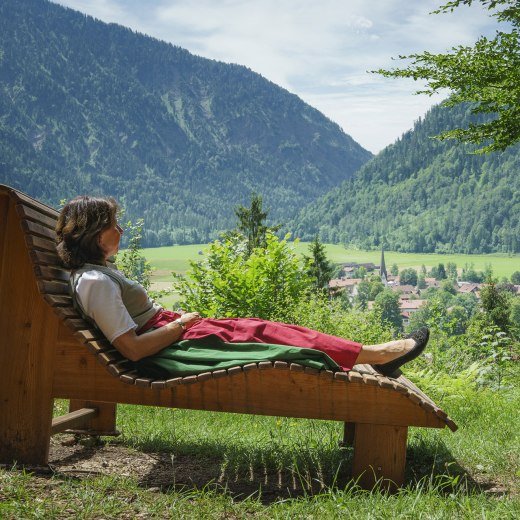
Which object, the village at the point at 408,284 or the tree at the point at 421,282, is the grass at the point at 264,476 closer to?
the village at the point at 408,284

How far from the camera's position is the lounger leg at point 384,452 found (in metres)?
2.82

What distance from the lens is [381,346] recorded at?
3164 mm

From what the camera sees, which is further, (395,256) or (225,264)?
(395,256)

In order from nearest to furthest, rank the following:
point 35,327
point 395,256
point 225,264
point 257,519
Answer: point 257,519
point 35,327
point 225,264
point 395,256

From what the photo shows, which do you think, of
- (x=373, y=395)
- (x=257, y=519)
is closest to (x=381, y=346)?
(x=373, y=395)

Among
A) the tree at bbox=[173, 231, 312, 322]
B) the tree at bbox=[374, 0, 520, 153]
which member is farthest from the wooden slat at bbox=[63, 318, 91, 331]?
the tree at bbox=[374, 0, 520, 153]

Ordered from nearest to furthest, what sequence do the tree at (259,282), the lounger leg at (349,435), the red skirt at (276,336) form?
the red skirt at (276,336) → the lounger leg at (349,435) → the tree at (259,282)

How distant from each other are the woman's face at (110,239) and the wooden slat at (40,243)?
8.3 inches

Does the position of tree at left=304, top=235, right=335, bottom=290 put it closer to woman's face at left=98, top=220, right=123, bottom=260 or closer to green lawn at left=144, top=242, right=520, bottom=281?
woman's face at left=98, top=220, right=123, bottom=260

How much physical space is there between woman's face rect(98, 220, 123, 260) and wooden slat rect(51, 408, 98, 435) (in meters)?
0.90

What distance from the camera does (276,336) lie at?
9.98 feet

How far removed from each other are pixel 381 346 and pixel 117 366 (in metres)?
1.17

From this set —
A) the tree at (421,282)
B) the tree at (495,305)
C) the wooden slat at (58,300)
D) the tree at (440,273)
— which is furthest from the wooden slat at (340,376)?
the tree at (440,273)

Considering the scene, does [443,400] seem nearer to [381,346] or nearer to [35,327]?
[381,346]
